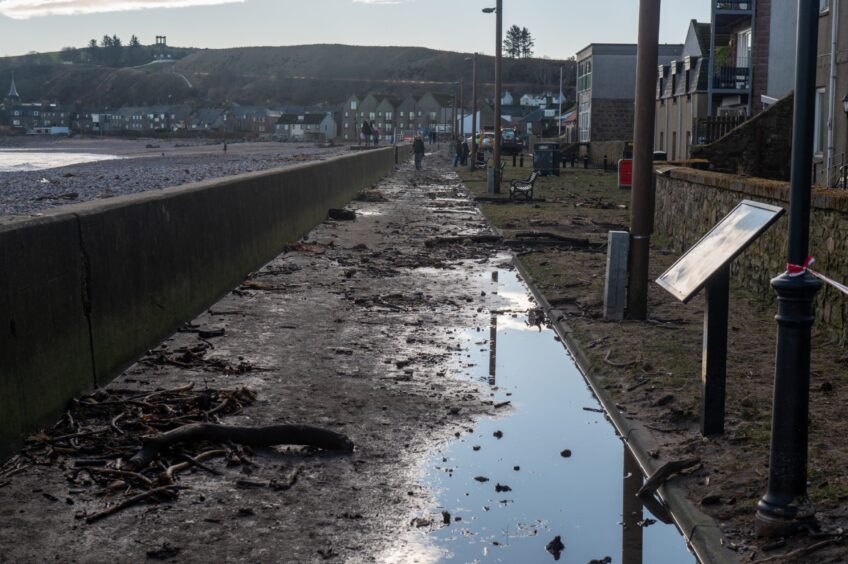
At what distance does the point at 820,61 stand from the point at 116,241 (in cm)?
2332

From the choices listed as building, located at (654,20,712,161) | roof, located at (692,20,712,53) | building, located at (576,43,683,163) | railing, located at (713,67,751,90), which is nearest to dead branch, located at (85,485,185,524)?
railing, located at (713,67,751,90)

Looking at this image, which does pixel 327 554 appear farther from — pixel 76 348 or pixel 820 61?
pixel 820 61

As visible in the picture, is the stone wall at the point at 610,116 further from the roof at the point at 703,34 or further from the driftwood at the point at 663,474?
the driftwood at the point at 663,474

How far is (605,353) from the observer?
9.57 meters

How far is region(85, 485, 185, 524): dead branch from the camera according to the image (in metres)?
5.34

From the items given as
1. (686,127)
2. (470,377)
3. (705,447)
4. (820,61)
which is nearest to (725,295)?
(705,447)

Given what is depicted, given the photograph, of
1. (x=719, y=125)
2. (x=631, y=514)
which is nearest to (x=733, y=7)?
(x=719, y=125)

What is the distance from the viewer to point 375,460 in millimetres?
6477

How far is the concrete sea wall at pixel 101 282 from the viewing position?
648cm

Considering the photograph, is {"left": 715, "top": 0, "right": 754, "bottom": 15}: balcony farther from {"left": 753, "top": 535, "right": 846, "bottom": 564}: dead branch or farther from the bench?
{"left": 753, "top": 535, "right": 846, "bottom": 564}: dead branch

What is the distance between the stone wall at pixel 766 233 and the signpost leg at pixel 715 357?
10.2 feet

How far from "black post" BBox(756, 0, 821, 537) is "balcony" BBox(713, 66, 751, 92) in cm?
4447

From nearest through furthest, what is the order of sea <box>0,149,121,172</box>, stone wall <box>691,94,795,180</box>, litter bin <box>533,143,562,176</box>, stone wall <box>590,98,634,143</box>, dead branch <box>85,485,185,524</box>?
dead branch <box>85,485,185,524</box> < stone wall <box>691,94,795,180</box> < litter bin <box>533,143,562,176</box> < sea <box>0,149,121,172</box> < stone wall <box>590,98,634,143</box>

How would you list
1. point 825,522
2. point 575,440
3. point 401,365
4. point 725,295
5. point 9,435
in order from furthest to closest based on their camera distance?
point 401,365 < point 575,440 < point 725,295 < point 9,435 < point 825,522
